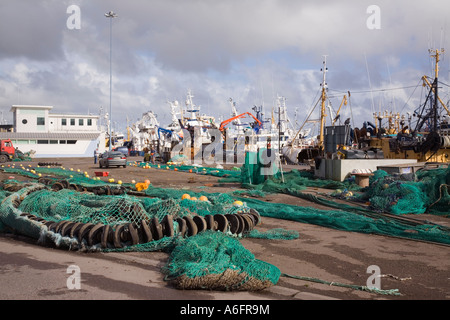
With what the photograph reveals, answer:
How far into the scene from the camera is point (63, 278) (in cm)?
535

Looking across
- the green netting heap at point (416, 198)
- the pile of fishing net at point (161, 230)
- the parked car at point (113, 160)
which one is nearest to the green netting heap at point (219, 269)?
the pile of fishing net at point (161, 230)

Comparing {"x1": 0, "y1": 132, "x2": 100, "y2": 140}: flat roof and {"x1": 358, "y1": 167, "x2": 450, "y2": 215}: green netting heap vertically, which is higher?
{"x1": 0, "y1": 132, "x2": 100, "y2": 140}: flat roof

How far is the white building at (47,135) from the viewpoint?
193ft

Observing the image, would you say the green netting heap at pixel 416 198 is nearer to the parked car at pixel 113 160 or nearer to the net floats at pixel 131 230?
the net floats at pixel 131 230

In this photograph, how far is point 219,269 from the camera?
5.15 meters

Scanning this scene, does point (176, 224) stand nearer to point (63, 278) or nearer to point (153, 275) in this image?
point (153, 275)

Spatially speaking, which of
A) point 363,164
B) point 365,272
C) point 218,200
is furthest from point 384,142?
point 365,272

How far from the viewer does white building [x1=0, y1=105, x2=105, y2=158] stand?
5894 centimetres

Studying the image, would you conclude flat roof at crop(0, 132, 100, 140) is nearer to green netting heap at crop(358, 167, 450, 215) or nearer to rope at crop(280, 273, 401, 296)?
green netting heap at crop(358, 167, 450, 215)

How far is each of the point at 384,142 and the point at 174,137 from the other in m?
34.8

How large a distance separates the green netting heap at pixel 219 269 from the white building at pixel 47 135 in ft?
189

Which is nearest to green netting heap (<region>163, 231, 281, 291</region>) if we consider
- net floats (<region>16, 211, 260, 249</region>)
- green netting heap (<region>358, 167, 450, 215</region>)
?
net floats (<region>16, 211, 260, 249</region>)

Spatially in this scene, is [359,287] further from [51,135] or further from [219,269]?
[51,135]

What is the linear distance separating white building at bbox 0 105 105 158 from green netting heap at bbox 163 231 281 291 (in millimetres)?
57756
